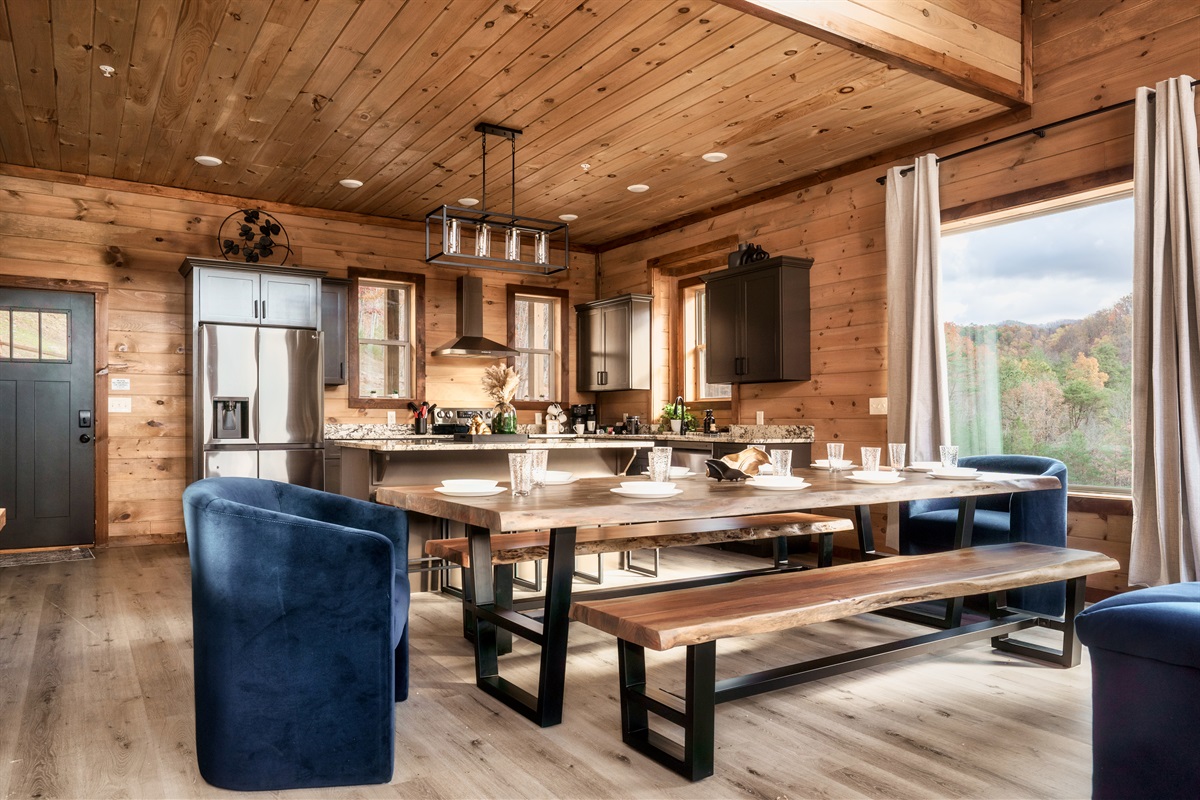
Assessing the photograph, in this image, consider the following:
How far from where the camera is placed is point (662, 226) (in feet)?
23.9

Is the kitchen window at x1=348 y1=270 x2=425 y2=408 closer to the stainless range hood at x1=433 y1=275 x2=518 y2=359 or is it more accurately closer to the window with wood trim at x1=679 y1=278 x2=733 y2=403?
the stainless range hood at x1=433 y1=275 x2=518 y2=359

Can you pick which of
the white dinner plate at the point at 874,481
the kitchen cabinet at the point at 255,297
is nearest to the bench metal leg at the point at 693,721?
the white dinner plate at the point at 874,481

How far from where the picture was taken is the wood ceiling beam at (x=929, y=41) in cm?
340

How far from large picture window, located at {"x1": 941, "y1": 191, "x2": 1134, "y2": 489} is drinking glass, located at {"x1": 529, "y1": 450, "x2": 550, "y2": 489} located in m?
3.12

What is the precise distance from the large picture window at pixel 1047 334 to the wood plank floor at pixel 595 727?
159 cm

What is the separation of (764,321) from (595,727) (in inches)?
152

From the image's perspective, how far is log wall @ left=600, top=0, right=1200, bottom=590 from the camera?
3.93m

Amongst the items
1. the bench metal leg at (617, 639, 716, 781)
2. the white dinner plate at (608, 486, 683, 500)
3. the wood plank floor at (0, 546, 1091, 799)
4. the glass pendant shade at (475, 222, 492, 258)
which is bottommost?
the wood plank floor at (0, 546, 1091, 799)

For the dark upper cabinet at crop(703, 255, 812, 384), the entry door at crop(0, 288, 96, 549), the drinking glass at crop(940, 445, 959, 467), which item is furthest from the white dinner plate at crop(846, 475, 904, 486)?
the entry door at crop(0, 288, 96, 549)

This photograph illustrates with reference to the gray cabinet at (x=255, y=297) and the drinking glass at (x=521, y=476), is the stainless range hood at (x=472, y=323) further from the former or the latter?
the drinking glass at (x=521, y=476)

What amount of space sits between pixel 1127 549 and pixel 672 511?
298cm

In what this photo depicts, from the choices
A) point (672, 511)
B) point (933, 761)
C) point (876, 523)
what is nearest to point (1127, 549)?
point (876, 523)

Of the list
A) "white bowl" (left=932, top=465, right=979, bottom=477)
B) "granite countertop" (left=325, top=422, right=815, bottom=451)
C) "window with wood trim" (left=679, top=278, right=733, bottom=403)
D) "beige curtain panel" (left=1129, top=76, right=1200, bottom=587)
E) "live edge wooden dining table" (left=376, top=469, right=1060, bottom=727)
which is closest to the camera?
"live edge wooden dining table" (left=376, top=469, right=1060, bottom=727)

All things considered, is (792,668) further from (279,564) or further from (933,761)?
(279,564)
